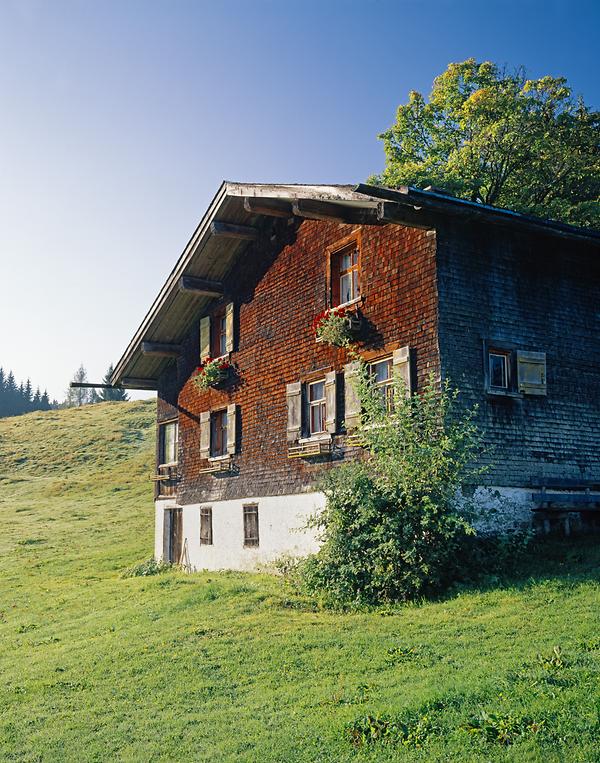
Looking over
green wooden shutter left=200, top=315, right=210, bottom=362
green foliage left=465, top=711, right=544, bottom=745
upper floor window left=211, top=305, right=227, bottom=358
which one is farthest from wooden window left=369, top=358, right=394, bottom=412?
green foliage left=465, top=711, right=544, bottom=745

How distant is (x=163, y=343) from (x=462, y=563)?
631 inches

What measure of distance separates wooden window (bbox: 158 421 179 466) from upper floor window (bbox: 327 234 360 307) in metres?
10.9

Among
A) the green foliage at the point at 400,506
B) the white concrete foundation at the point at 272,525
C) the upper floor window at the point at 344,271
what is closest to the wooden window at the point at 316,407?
the white concrete foundation at the point at 272,525

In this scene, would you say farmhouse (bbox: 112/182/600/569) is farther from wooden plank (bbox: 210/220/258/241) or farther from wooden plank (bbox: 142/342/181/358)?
wooden plank (bbox: 142/342/181/358)

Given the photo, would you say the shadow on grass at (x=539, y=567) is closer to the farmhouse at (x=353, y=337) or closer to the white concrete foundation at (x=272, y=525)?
the white concrete foundation at (x=272, y=525)

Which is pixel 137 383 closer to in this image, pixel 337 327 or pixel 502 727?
pixel 337 327

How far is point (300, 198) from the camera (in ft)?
64.5

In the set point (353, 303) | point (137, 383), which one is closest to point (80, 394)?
point (137, 383)

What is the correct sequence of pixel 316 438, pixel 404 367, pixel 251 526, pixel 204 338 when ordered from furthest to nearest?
pixel 204 338 → pixel 251 526 → pixel 316 438 → pixel 404 367

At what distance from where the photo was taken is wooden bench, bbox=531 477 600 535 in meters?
16.8

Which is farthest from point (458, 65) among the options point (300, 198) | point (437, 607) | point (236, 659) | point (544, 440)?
point (236, 659)

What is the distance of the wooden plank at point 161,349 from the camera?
2811 centimetres

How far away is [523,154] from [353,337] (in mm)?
13633

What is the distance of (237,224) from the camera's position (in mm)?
23891
